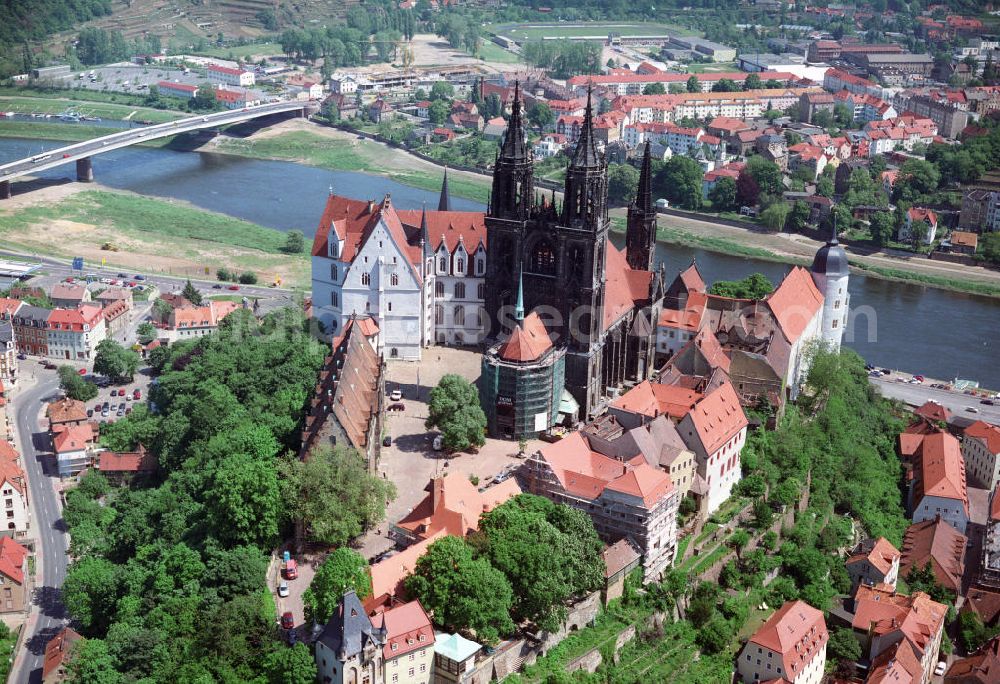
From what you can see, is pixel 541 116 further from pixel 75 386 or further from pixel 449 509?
pixel 449 509

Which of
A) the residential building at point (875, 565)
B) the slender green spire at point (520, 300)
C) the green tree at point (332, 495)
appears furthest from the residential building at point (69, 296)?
the residential building at point (875, 565)

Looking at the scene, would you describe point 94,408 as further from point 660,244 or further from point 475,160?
point 475,160

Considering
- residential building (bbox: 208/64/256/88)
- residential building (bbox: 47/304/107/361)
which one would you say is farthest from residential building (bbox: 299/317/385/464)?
residential building (bbox: 208/64/256/88)

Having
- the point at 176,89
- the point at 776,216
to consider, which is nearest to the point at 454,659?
the point at 776,216

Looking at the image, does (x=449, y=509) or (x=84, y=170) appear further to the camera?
(x=84, y=170)

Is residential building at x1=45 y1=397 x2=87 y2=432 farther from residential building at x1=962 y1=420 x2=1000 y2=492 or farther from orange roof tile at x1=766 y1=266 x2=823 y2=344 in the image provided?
residential building at x1=962 y1=420 x2=1000 y2=492

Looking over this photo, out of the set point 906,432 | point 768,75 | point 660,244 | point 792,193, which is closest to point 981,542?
point 906,432

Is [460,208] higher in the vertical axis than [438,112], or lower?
lower
